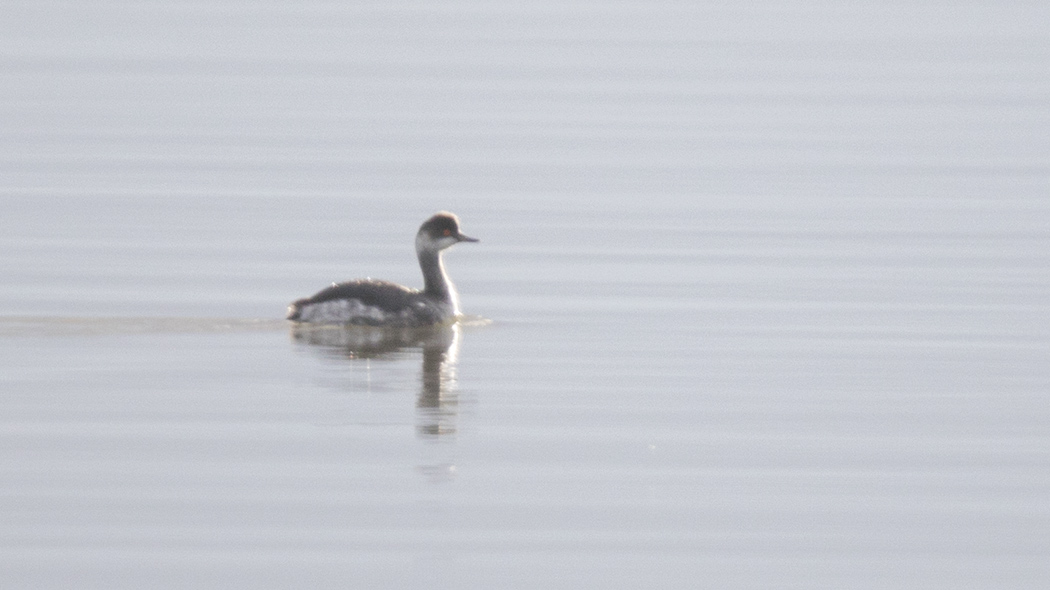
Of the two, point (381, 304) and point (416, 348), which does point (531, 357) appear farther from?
point (381, 304)

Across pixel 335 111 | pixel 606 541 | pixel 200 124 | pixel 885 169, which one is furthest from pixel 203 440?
pixel 335 111

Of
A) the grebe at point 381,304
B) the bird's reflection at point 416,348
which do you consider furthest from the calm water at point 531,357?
the grebe at point 381,304

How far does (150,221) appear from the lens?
26.3m

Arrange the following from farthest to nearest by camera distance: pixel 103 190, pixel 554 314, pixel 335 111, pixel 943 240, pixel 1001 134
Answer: pixel 335 111
pixel 1001 134
pixel 103 190
pixel 943 240
pixel 554 314

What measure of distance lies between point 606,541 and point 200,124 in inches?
1246

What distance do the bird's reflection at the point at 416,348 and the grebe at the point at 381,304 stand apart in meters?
0.08

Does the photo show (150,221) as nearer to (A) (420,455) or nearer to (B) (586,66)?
(A) (420,455)

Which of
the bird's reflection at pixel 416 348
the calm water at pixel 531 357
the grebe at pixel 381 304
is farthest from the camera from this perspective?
the grebe at pixel 381 304

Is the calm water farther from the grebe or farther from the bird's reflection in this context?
the grebe

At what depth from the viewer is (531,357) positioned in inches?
675

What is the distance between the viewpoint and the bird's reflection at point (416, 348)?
49.4ft

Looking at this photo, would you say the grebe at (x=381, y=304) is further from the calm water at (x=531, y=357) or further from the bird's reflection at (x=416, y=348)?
the calm water at (x=531, y=357)

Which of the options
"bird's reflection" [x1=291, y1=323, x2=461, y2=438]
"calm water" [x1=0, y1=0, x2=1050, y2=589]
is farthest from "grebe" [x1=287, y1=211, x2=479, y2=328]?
"calm water" [x1=0, y1=0, x2=1050, y2=589]

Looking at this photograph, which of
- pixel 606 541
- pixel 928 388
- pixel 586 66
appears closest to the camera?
pixel 606 541
